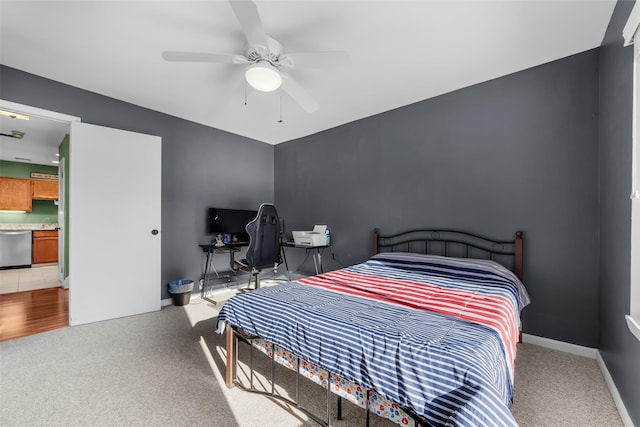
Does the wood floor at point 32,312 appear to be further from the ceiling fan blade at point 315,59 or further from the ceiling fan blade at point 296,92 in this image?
the ceiling fan blade at point 315,59

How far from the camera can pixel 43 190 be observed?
6.33 meters

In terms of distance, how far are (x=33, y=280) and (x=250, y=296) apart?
547cm

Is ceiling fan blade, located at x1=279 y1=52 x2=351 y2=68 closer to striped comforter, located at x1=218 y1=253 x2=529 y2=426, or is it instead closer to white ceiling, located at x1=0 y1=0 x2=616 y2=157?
white ceiling, located at x1=0 y1=0 x2=616 y2=157

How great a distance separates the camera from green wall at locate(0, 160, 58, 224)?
600 centimetres

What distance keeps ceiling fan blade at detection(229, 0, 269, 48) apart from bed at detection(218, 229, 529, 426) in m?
1.70

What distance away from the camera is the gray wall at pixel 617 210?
1.55 metres

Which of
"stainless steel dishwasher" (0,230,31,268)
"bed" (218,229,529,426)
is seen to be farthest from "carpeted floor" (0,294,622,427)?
"stainless steel dishwasher" (0,230,31,268)

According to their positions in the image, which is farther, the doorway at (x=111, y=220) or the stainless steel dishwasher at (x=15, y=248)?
the stainless steel dishwasher at (x=15, y=248)

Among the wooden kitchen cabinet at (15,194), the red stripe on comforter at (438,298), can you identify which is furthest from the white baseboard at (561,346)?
the wooden kitchen cabinet at (15,194)

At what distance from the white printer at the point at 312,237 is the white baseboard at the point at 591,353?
8.09 ft

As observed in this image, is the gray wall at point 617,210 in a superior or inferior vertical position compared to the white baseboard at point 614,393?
superior

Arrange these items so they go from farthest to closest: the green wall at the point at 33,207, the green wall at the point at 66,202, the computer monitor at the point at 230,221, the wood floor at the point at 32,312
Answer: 1. the green wall at the point at 33,207
2. the green wall at the point at 66,202
3. the computer monitor at the point at 230,221
4. the wood floor at the point at 32,312

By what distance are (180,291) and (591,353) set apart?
4171 mm

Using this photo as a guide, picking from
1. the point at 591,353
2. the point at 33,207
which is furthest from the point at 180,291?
the point at 33,207
